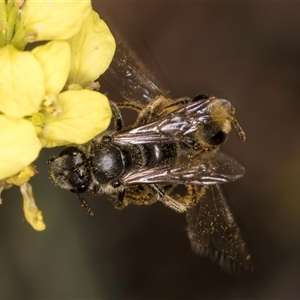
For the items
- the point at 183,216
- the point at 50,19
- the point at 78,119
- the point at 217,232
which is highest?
the point at 50,19

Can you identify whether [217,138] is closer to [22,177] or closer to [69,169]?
[69,169]

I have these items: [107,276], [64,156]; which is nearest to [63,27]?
[64,156]

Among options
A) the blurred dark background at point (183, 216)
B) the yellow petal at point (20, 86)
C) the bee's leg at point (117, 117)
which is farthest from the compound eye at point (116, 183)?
the blurred dark background at point (183, 216)

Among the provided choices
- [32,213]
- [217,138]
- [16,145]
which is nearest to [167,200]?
[217,138]

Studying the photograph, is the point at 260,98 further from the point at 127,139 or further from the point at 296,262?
the point at 127,139

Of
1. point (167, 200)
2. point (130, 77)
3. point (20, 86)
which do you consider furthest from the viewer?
point (130, 77)

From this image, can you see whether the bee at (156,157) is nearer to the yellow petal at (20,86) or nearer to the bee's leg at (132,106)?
the bee's leg at (132,106)
